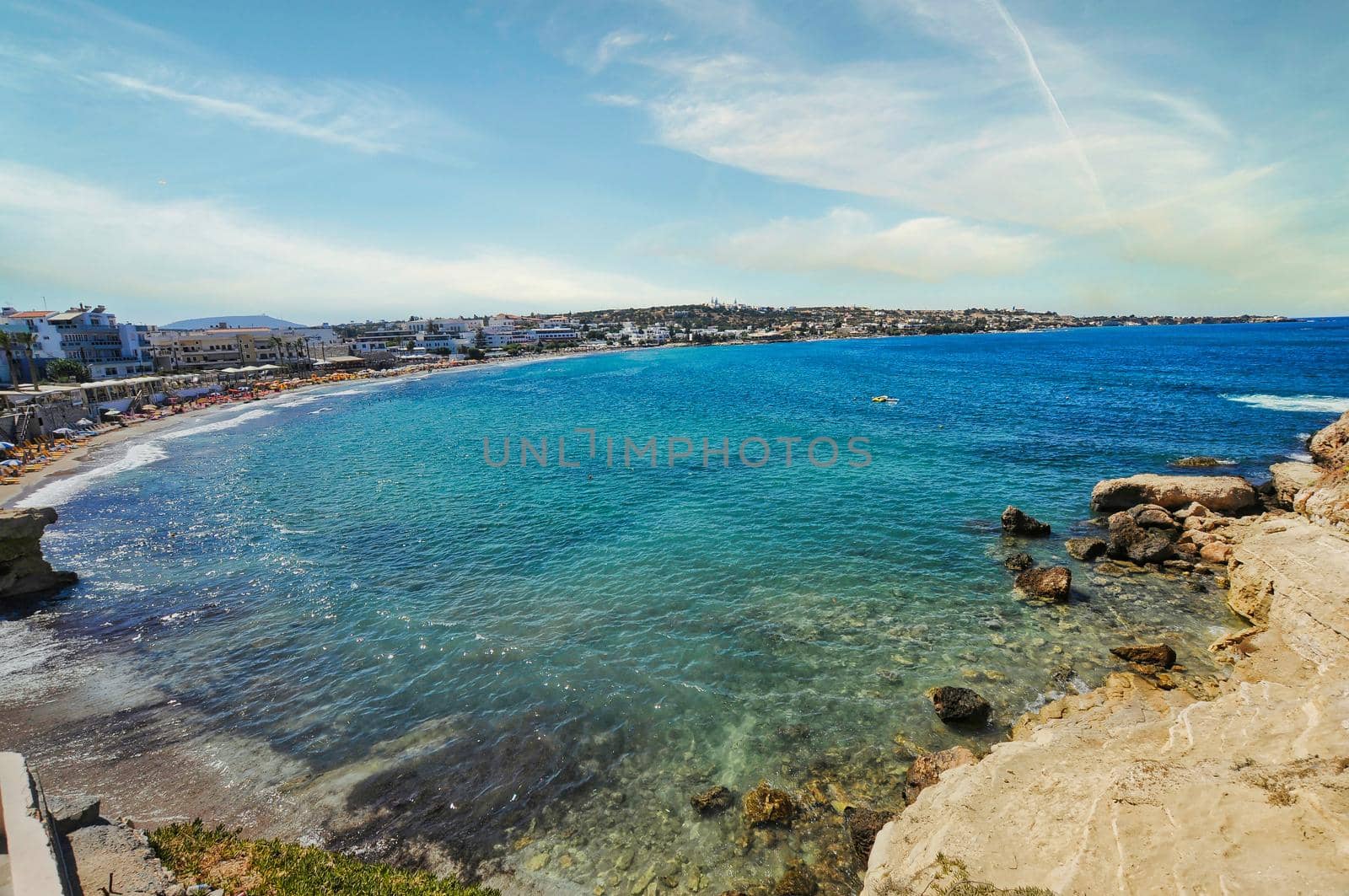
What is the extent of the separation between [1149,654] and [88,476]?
61.6 metres

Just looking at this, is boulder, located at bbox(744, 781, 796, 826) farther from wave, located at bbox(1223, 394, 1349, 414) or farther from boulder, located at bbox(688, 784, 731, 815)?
wave, located at bbox(1223, 394, 1349, 414)

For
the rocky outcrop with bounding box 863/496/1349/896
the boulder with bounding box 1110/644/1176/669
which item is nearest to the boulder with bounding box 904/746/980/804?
the rocky outcrop with bounding box 863/496/1349/896

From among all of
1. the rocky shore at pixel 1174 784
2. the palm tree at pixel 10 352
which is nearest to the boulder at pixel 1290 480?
the rocky shore at pixel 1174 784

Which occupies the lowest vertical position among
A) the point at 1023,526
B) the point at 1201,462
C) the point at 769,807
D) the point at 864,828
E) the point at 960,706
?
the point at 769,807

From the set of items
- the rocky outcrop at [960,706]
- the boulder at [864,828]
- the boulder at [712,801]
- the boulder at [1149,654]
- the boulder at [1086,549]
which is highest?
the boulder at [1086,549]

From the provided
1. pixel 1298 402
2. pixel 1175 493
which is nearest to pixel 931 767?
pixel 1175 493

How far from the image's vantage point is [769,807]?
11266mm

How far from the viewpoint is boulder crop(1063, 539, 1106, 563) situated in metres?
22.2

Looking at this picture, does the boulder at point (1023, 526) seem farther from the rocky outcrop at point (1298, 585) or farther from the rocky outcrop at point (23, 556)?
the rocky outcrop at point (23, 556)

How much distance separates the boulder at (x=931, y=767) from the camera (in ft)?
36.7

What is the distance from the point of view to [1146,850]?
22.9 feet

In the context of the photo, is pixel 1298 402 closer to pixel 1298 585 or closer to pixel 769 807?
pixel 1298 585

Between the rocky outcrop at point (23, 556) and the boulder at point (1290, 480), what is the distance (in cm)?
5142

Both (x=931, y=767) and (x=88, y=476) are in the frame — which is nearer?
(x=931, y=767)
